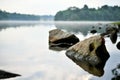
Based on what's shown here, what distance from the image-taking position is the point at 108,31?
4778cm

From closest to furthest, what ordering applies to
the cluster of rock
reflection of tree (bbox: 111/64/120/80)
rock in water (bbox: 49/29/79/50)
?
reflection of tree (bbox: 111/64/120/80) → the cluster of rock → rock in water (bbox: 49/29/79/50)

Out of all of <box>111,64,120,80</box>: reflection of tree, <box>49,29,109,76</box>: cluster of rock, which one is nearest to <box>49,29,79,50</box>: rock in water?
<box>49,29,109,76</box>: cluster of rock

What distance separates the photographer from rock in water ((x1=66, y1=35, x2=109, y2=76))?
2242cm

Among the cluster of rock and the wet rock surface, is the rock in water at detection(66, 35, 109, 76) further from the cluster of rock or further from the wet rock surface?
the wet rock surface

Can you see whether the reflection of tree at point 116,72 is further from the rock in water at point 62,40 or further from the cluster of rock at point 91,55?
the rock in water at point 62,40

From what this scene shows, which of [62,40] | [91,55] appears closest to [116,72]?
[91,55]

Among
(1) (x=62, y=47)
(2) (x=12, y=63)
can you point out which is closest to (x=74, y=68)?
(2) (x=12, y=63)

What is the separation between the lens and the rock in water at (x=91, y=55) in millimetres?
22422

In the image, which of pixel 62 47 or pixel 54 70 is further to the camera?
pixel 62 47

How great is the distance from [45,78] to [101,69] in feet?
16.3

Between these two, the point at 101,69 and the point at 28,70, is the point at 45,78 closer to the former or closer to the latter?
the point at 28,70

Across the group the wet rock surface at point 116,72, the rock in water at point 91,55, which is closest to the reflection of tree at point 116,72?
the wet rock surface at point 116,72

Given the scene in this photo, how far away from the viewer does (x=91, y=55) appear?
23109 millimetres

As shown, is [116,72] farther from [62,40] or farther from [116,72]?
[62,40]
